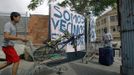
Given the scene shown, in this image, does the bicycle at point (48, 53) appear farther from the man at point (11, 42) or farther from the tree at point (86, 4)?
the tree at point (86, 4)

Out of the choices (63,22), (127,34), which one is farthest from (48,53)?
(63,22)

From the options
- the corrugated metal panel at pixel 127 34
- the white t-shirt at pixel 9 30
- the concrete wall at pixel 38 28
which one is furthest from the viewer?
the concrete wall at pixel 38 28

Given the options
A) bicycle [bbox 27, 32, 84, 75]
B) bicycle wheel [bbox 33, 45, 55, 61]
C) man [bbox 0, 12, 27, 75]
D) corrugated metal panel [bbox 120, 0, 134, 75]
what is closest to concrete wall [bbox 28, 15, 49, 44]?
bicycle [bbox 27, 32, 84, 75]

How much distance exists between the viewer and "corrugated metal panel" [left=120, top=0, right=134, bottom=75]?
7.83m

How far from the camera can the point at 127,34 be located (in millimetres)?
8031

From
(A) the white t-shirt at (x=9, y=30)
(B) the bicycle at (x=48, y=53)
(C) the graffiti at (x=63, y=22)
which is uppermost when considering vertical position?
(C) the graffiti at (x=63, y=22)

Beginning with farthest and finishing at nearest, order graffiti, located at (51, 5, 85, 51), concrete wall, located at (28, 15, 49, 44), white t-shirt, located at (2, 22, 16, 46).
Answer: concrete wall, located at (28, 15, 49, 44)
graffiti, located at (51, 5, 85, 51)
white t-shirt, located at (2, 22, 16, 46)

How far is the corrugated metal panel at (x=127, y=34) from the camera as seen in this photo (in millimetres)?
7828

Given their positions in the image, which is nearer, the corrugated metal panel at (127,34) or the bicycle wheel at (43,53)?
the corrugated metal panel at (127,34)

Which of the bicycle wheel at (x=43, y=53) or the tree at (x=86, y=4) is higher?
→ the tree at (x=86, y=4)

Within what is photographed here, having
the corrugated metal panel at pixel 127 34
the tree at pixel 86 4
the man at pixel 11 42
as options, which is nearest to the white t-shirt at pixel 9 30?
the man at pixel 11 42

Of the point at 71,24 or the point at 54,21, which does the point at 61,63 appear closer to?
the point at 54,21

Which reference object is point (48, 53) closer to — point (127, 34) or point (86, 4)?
point (127, 34)

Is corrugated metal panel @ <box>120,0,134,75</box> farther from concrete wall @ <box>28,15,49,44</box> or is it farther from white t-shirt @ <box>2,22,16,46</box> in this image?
concrete wall @ <box>28,15,49,44</box>
